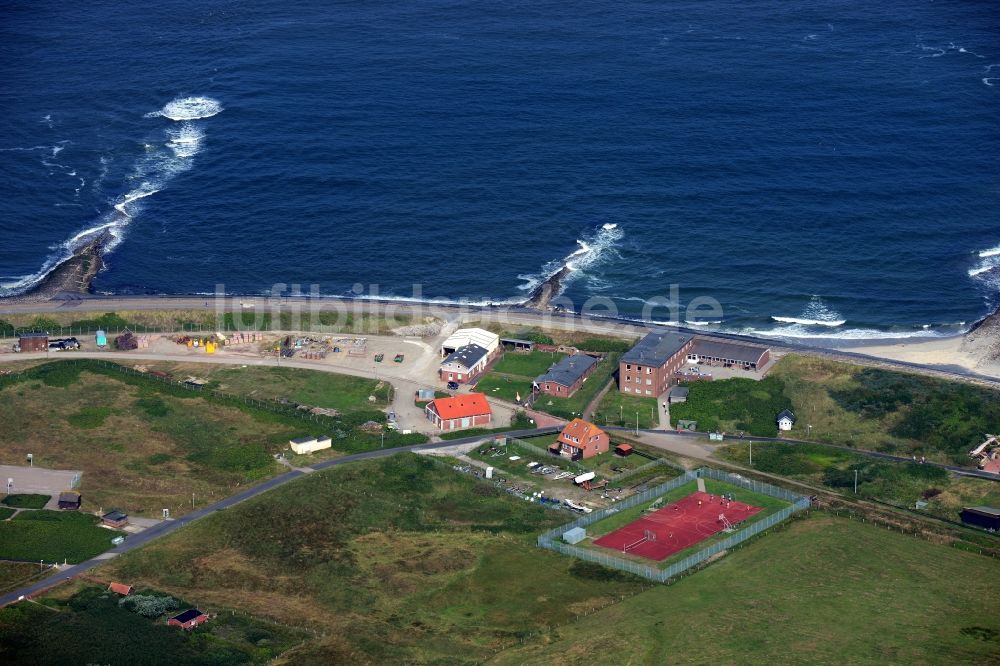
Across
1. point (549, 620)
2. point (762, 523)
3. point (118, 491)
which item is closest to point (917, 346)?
point (762, 523)

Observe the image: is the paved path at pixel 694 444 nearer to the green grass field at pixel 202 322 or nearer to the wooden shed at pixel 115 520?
the green grass field at pixel 202 322

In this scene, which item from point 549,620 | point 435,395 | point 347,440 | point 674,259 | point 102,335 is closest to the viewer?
point 549,620

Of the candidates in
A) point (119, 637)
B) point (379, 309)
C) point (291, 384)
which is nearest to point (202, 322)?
point (291, 384)

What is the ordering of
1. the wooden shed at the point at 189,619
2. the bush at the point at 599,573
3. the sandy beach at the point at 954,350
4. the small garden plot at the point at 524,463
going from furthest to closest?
1. the sandy beach at the point at 954,350
2. the small garden plot at the point at 524,463
3. the bush at the point at 599,573
4. the wooden shed at the point at 189,619

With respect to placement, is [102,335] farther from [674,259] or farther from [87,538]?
[674,259]

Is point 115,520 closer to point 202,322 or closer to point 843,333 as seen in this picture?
point 202,322

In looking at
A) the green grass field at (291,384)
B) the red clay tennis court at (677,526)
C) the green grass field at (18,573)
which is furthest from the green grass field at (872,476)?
the green grass field at (18,573)
